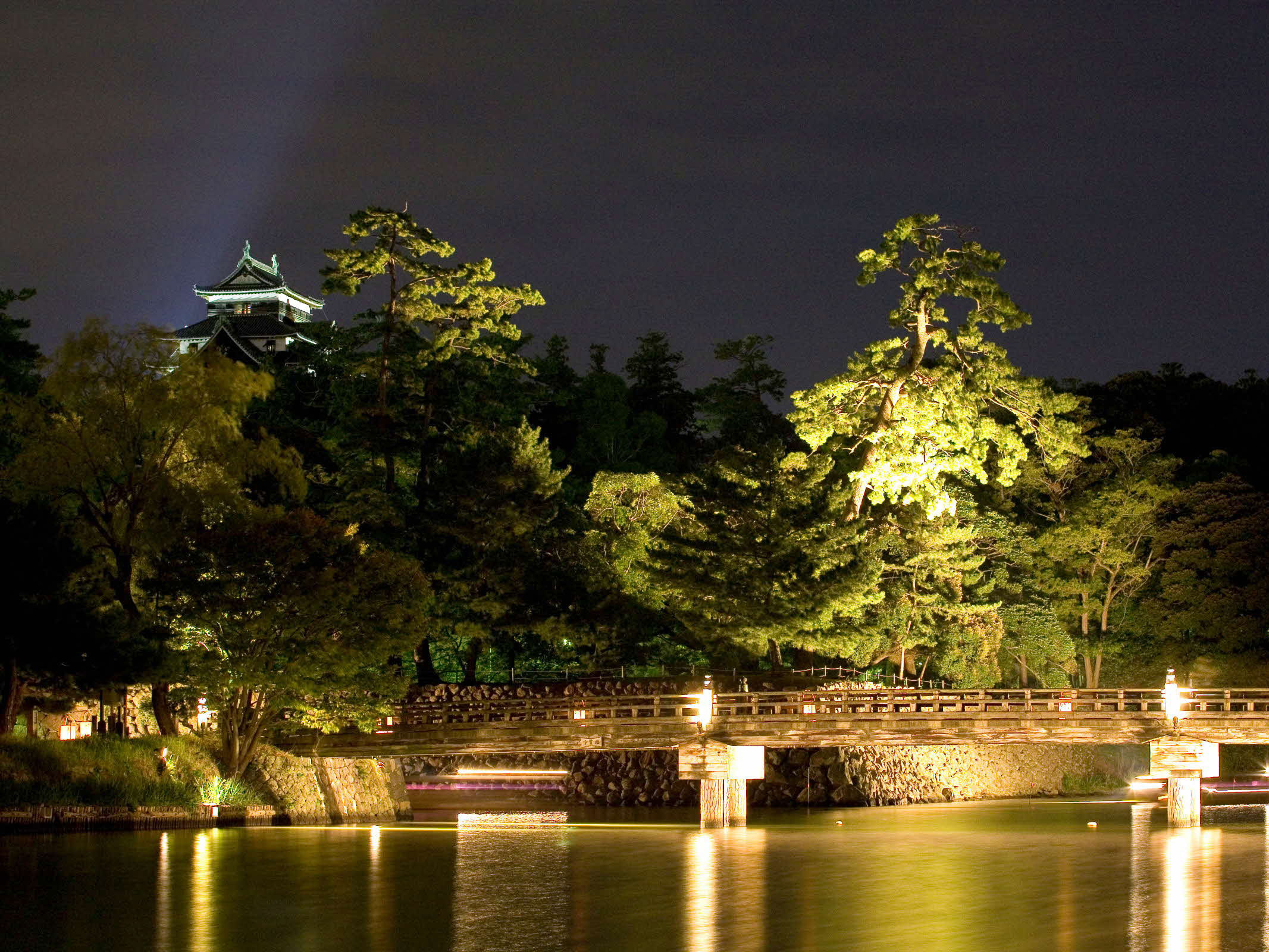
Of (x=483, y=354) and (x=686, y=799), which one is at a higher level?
(x=483, y=354)

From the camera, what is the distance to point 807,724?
3606 centimetres

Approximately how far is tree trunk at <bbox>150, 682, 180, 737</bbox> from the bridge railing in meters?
5.30

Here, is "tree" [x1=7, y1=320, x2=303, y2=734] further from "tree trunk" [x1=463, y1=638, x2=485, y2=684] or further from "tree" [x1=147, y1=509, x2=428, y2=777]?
"tree trunk" [x1=463, y1=638, x2=485, y2=684]

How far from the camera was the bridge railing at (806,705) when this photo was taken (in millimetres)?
36031

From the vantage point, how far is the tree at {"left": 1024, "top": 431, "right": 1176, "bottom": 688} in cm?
5172

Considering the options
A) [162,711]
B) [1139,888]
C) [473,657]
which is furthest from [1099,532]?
[162,711]

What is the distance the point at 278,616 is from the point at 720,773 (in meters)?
11.1

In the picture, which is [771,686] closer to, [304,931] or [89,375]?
[89,375]

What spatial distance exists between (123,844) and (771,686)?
20.6 meters

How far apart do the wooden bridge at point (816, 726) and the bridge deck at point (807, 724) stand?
0.03 m

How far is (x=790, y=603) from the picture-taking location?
42094mm

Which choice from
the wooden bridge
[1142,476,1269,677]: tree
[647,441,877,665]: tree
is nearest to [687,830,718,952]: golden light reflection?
the wooden bridge

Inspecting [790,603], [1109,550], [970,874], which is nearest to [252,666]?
[790,603]

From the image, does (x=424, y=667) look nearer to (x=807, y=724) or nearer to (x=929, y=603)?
(x=929, y=603)
